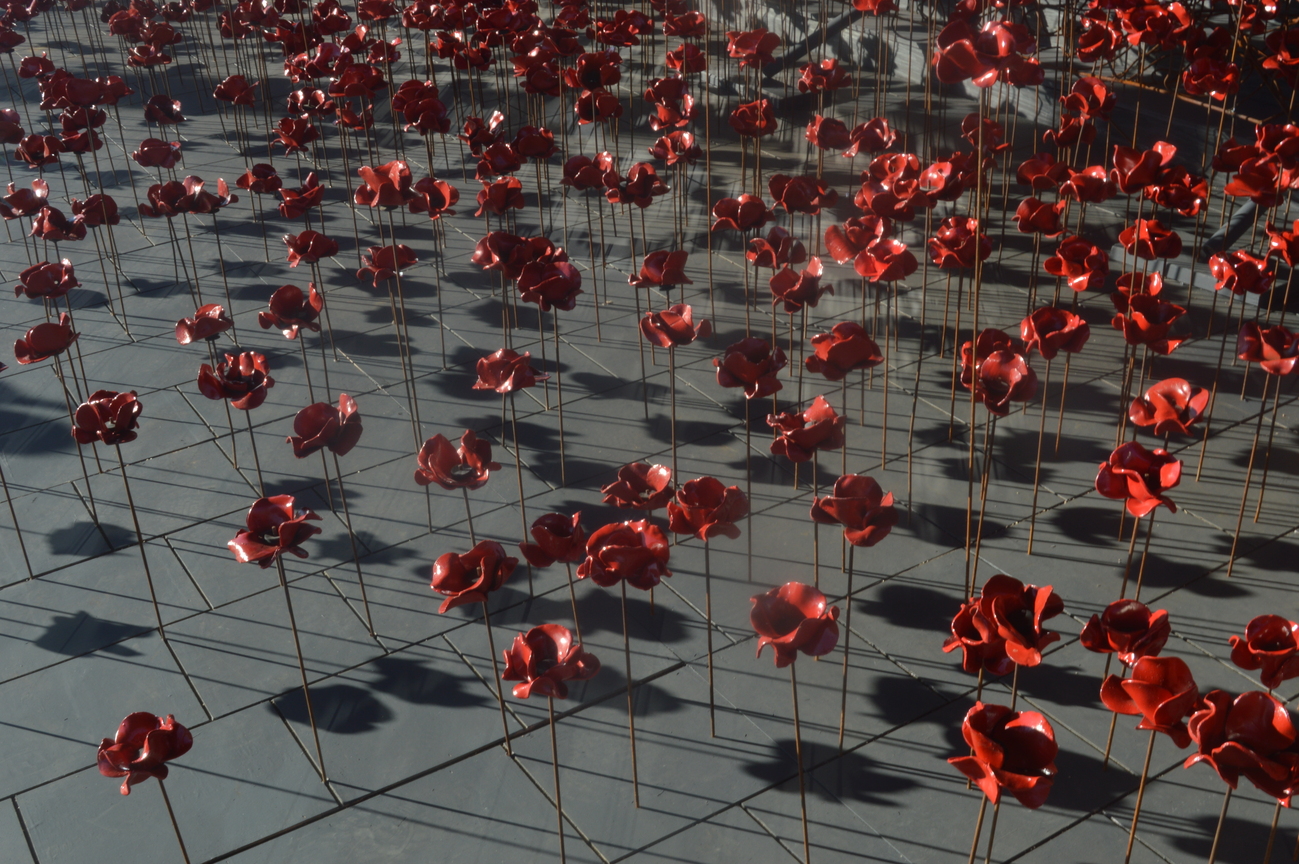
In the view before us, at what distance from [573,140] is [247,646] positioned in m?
6.41

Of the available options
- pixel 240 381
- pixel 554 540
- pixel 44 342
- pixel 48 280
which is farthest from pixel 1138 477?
pixel 48 280

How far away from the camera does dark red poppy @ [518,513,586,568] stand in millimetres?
3240

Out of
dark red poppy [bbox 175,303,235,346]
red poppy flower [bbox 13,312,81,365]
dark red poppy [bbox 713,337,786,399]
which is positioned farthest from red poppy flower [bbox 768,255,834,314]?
red poppy flower [bbox 13,312,81,365]

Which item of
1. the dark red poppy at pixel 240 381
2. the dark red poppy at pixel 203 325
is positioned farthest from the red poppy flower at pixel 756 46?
the dark red poppy at pixel 240 381

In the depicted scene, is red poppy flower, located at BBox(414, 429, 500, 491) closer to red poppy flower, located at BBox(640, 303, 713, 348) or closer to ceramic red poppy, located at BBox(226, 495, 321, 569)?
ceramic red poppy, located at BBox(226, 495, 321, 569)

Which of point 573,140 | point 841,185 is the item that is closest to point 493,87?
point 573,140

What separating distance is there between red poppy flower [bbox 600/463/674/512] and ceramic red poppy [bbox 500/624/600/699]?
2.40 feet

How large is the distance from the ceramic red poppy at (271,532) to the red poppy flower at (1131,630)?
6.60 feet

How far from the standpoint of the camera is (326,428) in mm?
3689

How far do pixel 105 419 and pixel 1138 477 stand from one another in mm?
3193

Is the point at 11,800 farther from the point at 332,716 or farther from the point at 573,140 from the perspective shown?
the point at 573,140

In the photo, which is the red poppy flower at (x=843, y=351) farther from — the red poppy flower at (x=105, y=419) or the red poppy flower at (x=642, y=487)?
the red poppy flower at (x=105, y=419)

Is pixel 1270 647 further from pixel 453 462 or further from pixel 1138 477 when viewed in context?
pixel 453 462

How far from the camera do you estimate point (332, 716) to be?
12.9 ft
